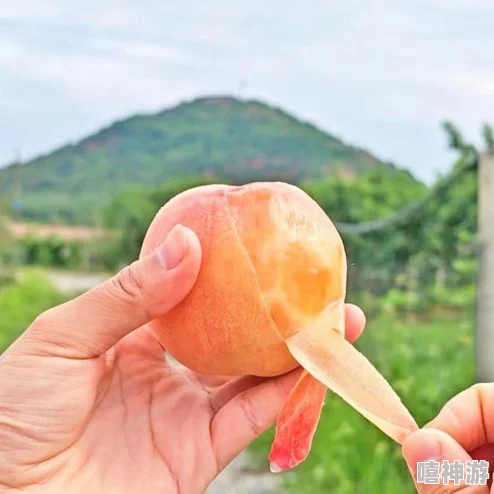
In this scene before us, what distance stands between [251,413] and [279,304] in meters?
0.23

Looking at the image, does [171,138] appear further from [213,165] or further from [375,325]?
[375,325]

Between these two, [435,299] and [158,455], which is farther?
[435,299]

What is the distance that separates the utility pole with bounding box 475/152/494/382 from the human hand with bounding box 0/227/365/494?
1531 millimetres

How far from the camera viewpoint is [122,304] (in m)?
0.90

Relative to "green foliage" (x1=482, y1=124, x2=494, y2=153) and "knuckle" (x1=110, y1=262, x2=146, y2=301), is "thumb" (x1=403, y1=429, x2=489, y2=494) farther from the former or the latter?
"green foliage" (x1=482, y1=124, x2=494, y2=153)

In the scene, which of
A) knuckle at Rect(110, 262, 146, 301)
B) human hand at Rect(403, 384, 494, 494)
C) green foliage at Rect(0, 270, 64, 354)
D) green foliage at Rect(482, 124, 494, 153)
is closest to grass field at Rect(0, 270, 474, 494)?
green foliage at Rect(482, 124, 494, 153)

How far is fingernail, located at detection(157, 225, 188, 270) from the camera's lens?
85 centimetres

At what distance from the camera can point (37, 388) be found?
94cm

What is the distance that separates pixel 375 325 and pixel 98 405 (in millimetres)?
2224

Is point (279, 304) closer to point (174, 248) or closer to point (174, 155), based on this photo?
point (174, 248)

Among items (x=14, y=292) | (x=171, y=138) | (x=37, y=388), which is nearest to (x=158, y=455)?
(x=37, y=388)

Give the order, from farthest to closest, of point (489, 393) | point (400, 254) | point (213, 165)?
point (213, 165) → point (400, 254) → point (489, 393)
